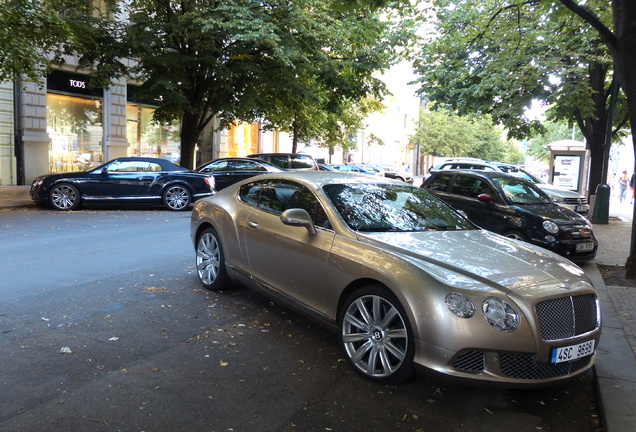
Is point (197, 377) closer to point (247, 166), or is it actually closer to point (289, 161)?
point (247, 166)

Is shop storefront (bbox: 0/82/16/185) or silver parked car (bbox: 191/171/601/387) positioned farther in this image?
shop storefront (bbox: 0/82/16/185)

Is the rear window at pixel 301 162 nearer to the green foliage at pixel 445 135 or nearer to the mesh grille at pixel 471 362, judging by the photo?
the mesh grille at pixel 471 362

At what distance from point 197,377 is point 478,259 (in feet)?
7.36

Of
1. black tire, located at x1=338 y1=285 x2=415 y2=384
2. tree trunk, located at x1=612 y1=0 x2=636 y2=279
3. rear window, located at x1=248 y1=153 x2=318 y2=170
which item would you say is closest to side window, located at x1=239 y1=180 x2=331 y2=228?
black tire, located at x1=338 y1=285 x2=415 y2=384

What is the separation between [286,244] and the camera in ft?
15.9

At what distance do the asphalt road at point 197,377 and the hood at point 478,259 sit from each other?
87 centimetres

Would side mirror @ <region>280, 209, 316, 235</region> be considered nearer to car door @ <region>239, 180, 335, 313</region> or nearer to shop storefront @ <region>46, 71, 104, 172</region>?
car door @ <region>239, 180, 335, 313</region>

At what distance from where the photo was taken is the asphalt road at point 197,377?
333cm

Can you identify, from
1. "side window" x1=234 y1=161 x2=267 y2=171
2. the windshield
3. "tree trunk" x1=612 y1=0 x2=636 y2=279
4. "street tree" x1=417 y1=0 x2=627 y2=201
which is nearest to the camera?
"tree trunk" x1=612 y1=0 x2=636 y2=279

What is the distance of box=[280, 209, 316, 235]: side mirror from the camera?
14.7ft

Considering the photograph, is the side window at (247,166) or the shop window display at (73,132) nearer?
the side window at (247,166)

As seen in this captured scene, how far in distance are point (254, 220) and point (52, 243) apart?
5136mm

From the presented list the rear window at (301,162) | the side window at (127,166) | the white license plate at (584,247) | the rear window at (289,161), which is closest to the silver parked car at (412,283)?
the white license plate at (584,247)

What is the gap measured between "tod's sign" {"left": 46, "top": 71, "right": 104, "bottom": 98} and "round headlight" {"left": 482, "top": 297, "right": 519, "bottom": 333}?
20548 mm
